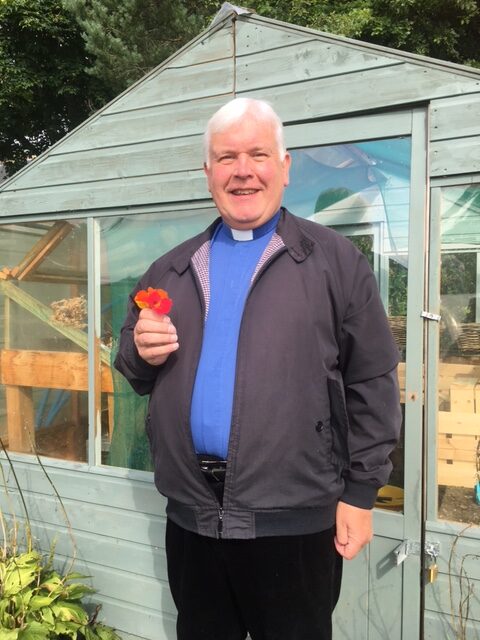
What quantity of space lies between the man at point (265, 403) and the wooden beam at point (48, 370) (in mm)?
1637

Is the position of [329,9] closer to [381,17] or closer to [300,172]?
[381,17]

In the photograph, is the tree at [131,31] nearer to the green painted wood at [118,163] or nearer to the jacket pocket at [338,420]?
the green painted wood at [118,163]

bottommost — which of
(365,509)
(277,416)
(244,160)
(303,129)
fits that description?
(365,509)

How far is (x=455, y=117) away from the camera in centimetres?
226

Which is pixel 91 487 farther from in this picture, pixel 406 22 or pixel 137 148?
pixel 406 22

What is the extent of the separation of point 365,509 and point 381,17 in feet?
36.3

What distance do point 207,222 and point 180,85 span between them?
0.75m

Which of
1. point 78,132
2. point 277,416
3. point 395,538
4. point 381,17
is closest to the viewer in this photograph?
point 277,416

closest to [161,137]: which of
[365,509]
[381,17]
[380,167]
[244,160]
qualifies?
[380,167]

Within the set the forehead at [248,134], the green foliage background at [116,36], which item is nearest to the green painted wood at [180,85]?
the forehead at [248,134]

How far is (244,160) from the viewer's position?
1688 millimetres

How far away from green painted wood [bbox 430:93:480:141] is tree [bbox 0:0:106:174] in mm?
12735

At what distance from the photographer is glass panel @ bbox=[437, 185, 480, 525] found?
234 cm

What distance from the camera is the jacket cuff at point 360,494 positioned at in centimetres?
161
